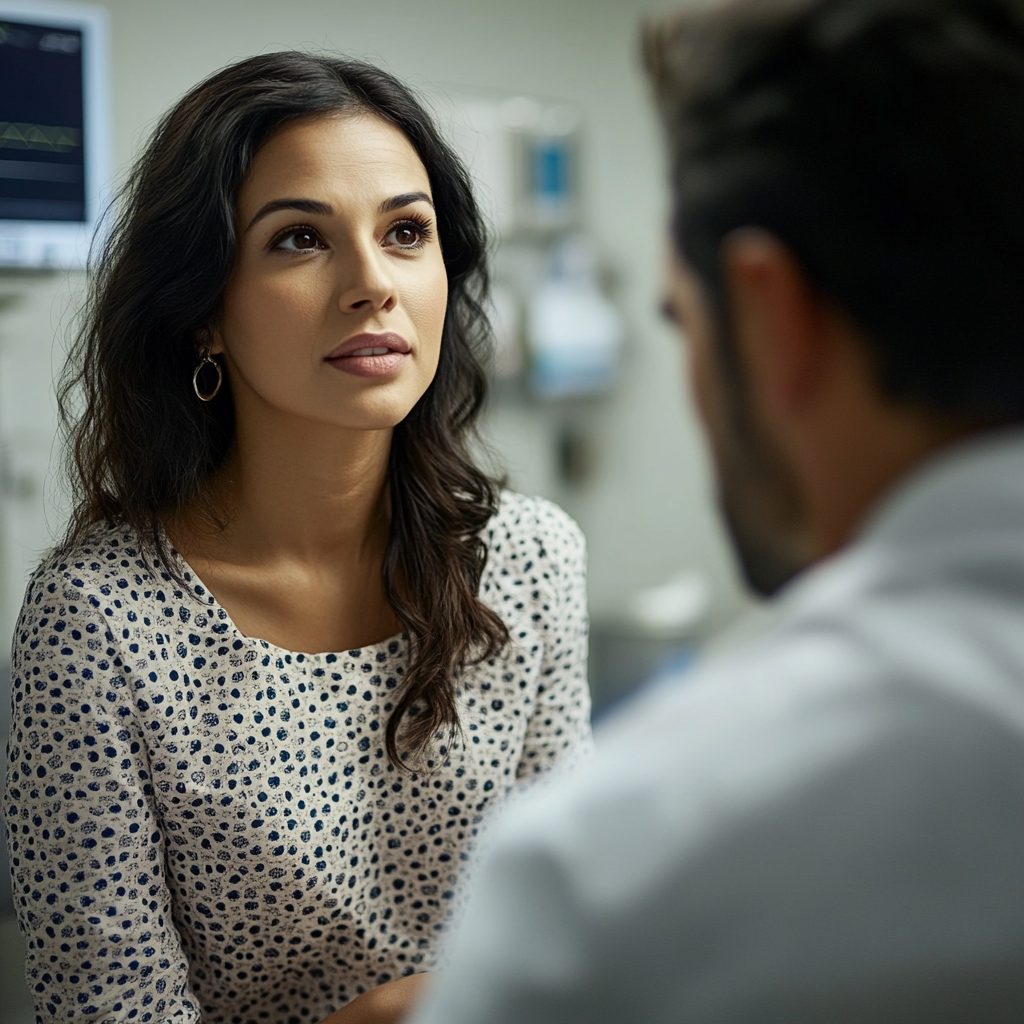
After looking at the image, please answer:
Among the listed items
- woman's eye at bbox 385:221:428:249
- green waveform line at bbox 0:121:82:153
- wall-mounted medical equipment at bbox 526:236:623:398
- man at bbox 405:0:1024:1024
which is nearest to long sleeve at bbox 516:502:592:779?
woman's eye at bbox 385:221:428:249

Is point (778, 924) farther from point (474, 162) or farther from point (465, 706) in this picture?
point (474, 162)

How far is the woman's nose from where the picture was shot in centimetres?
102

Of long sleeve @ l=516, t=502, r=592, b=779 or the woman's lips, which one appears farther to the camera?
long sleeve @ l=516, t=502, r=592, b=779

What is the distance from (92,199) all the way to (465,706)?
1.44 metres

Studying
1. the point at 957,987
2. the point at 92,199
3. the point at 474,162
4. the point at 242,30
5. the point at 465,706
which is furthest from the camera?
the point at 474,162

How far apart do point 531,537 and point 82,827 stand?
535mm

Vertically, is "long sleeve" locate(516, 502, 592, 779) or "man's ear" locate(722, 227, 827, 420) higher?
"man's ear" locate(722, 227, 827, 420)

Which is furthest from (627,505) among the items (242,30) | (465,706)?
(465,706)

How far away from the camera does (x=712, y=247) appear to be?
0.52m

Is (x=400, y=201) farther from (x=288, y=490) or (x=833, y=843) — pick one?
(x=833, y=843)

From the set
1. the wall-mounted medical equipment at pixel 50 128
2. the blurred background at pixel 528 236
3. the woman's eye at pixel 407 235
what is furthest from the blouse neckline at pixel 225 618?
the wall-mounted medical equipment at pixel 50 128

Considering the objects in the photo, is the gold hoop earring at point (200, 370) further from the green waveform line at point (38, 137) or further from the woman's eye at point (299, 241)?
the green waveform line at point (38, 137)

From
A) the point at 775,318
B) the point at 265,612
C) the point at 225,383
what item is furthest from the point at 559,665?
the point at 775,318

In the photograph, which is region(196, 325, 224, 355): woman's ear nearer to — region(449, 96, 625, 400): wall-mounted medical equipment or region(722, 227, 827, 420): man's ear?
region(722, 227, 827, 420): man's ear
